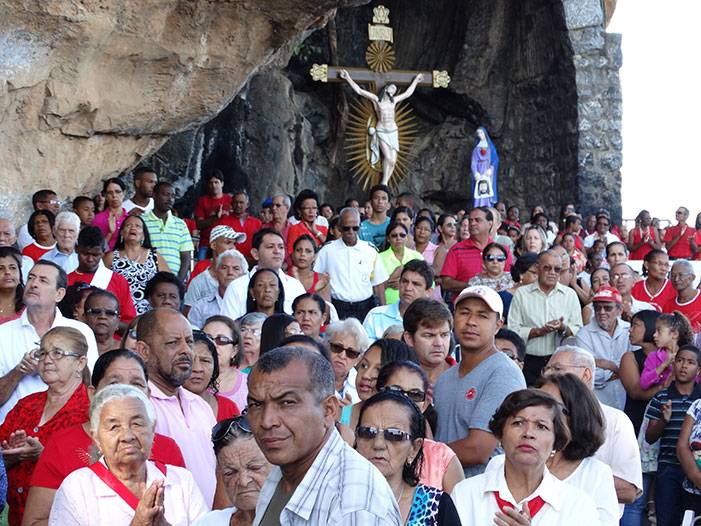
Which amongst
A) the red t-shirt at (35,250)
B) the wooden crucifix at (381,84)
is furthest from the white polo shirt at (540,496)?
the wooden crucifix at (381,84)

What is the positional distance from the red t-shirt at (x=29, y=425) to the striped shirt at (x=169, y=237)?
4.60m

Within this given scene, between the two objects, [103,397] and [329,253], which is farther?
[329,253]

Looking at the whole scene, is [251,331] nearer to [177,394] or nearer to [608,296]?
[177,394]

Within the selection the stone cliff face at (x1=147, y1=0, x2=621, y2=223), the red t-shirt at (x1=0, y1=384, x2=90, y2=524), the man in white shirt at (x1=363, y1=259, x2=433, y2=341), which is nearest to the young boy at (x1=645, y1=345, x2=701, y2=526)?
the man in white shirt at (x1=363, y1=259, x2=433, y2=341)

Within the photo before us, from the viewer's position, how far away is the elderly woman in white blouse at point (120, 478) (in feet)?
12.7

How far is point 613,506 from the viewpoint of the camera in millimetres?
4504

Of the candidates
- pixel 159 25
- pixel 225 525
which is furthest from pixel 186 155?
pixel 225 525

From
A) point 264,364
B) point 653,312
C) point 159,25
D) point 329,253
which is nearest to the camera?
point 264,364

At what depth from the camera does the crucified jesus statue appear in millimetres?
19594

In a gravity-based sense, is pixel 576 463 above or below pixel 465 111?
below

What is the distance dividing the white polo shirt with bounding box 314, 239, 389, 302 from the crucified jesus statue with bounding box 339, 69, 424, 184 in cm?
1040

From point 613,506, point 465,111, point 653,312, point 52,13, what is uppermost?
point 465,111

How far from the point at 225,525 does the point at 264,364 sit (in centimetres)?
81

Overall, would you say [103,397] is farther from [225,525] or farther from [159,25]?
[159,25]
